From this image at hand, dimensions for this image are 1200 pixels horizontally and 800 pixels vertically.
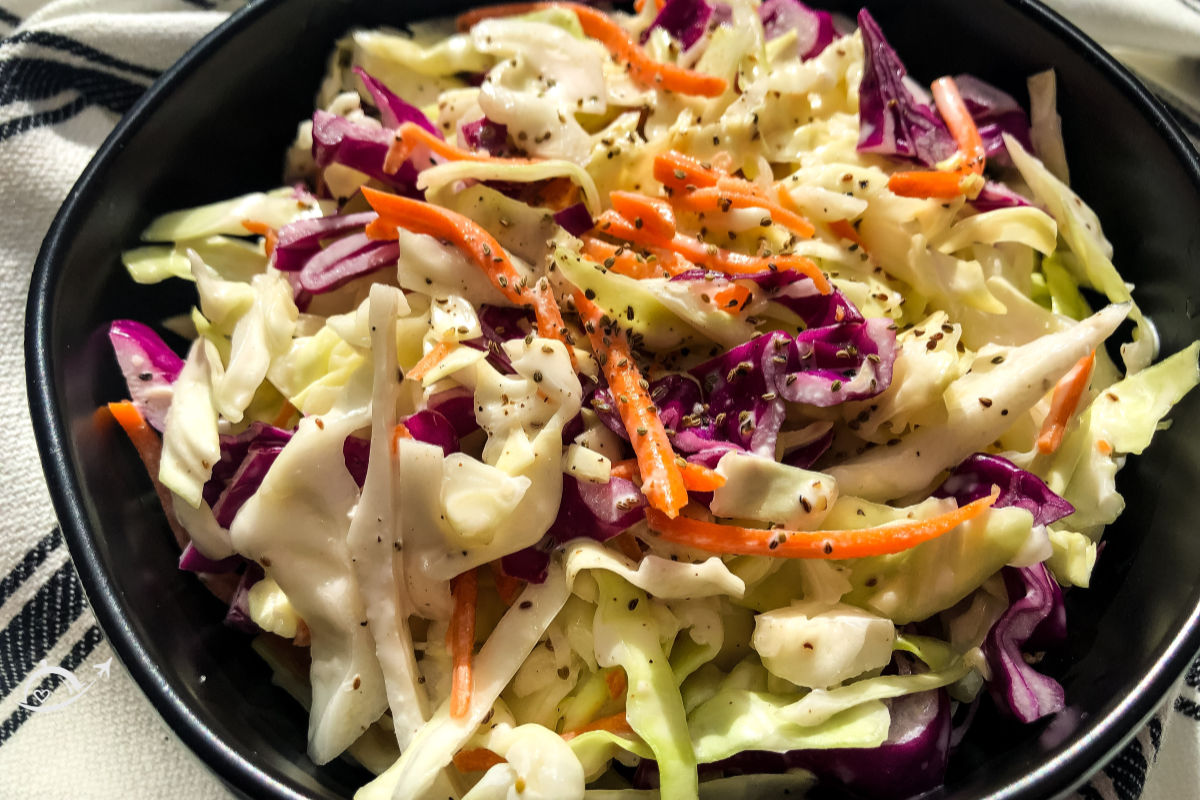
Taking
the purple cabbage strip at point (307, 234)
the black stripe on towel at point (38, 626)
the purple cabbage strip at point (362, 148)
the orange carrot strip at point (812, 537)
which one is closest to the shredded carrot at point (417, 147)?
the purple cabbage strip at point (362, 148)

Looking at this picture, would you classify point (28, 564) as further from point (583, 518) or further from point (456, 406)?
point (583, 518)

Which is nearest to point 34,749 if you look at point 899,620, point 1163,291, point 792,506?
point 792,506

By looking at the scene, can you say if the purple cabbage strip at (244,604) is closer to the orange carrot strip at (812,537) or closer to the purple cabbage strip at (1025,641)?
the orange carrot strip at (812,537)

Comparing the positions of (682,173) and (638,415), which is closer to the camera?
(638,415)

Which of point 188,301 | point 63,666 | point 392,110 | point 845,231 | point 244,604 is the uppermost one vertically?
point 845,231

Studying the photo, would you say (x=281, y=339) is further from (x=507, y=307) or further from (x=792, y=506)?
(x=792, y=506)

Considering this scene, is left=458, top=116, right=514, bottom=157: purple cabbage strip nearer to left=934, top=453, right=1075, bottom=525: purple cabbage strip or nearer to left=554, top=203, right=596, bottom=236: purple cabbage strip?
left=554, top=203, right=596, bottom=236: purple cabbage strip

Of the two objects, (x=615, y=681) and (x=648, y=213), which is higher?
(x=648, y=213)

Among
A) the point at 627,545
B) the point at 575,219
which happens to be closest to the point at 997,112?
the point at 575,219
